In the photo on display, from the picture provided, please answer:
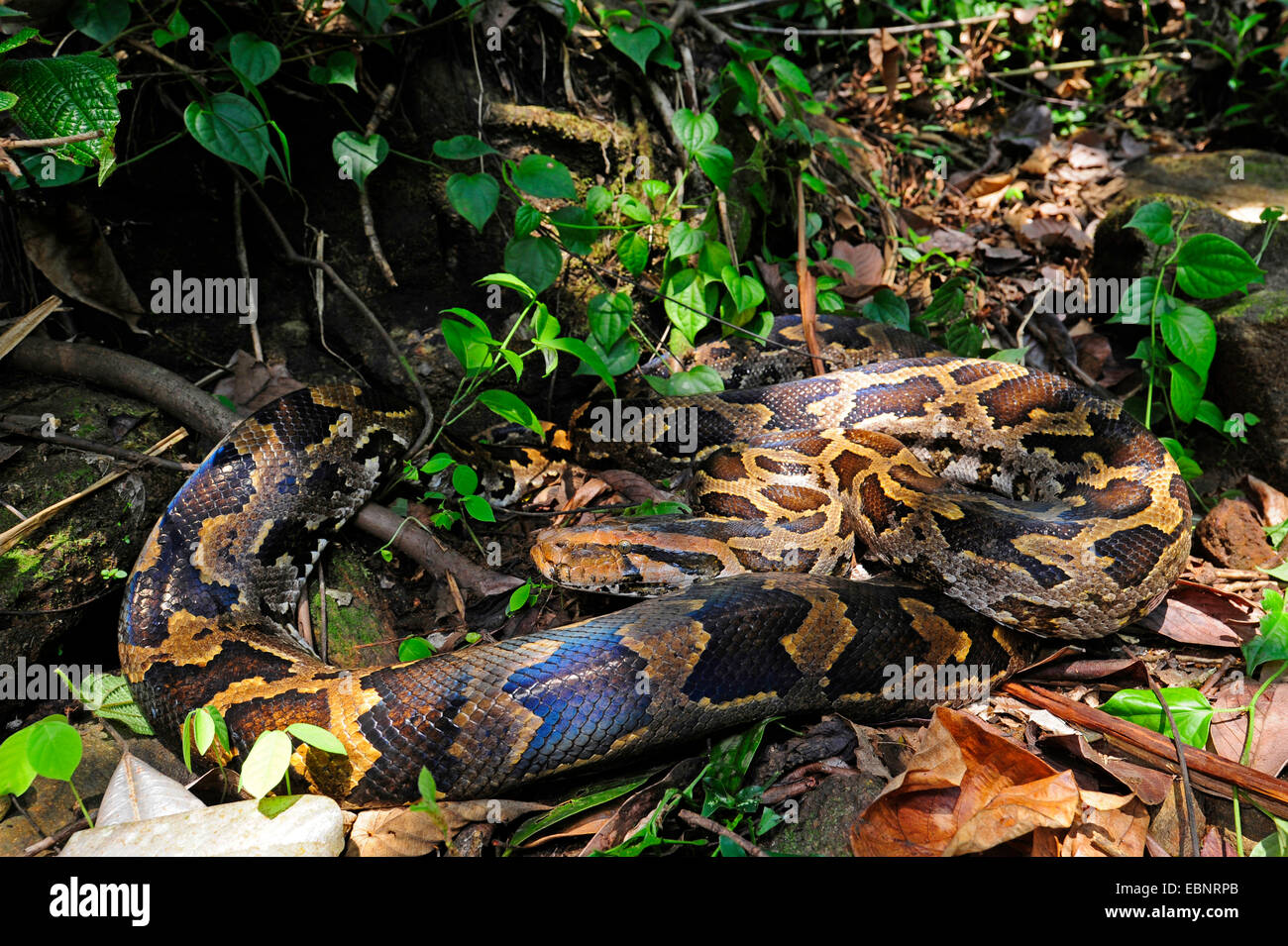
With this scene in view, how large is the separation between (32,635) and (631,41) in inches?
213

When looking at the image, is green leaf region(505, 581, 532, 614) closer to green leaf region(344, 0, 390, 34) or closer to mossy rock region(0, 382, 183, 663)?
mossy rock region(0, 382, 183, 663)

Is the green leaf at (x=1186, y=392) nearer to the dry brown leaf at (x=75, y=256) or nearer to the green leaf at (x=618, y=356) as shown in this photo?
the green leaf at (x=618, y=356)

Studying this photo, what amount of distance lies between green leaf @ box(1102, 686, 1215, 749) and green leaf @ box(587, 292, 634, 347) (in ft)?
11.6

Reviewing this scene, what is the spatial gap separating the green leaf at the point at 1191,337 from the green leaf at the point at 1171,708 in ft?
8.10

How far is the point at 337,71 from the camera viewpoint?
5.41 meters

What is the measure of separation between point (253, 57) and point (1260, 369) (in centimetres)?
695

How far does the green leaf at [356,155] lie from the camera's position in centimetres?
532

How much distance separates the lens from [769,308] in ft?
23.7

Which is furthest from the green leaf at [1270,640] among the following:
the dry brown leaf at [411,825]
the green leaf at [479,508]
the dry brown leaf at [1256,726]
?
the green leaf at [479,508]

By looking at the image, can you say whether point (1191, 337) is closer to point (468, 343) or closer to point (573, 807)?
point (468, 343)

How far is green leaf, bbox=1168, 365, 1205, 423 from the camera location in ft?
18.7

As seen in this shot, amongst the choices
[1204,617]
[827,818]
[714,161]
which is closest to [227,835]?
[827,818]

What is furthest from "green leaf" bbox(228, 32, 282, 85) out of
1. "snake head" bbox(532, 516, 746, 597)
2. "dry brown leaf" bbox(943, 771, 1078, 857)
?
"dry brown leaf" bbox(943, 771, 1078, 857)
